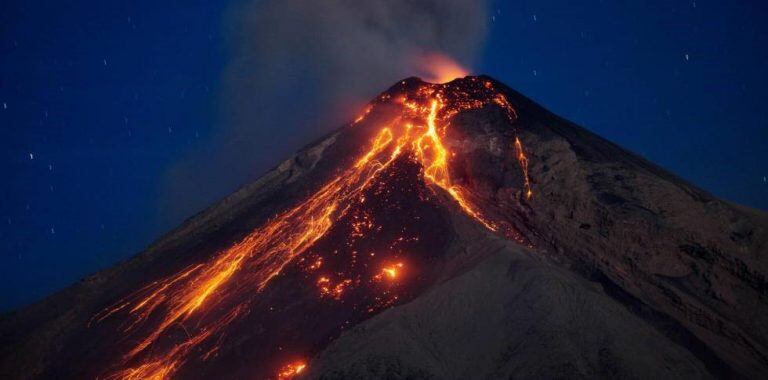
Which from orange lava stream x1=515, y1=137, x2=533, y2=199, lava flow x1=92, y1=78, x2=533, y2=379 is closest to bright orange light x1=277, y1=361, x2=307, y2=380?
lava flow x1=92, y1=78, x2=533, y2=379

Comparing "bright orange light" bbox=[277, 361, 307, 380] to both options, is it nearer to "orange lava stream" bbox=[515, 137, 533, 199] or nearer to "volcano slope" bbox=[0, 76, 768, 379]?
"volcano slope" bbox=[0, 76, 768, 379]

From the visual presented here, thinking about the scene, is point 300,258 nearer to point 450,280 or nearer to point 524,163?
point 450,280

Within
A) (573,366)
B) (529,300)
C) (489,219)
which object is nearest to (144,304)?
(489,219)

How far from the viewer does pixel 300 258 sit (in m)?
15.5

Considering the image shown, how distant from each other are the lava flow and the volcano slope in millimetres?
78

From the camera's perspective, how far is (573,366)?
9203 millimetres

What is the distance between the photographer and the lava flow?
13.5m

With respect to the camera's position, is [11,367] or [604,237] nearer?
[604,237]

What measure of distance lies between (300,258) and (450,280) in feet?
17.8

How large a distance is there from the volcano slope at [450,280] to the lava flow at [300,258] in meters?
0.08

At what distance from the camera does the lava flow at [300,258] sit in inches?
532

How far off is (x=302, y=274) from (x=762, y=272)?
1289 cm

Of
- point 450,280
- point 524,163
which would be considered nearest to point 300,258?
point 450,280

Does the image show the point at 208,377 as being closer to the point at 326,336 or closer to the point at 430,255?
the point at 326,336
